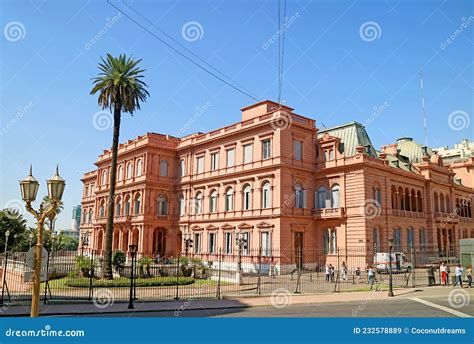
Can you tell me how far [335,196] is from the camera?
128ft

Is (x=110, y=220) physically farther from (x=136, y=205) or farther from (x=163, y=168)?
(x=136, y=205)

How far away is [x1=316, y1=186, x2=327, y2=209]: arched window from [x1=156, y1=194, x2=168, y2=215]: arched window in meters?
20.5

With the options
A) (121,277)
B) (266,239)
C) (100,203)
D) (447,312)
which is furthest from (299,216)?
(100,203)

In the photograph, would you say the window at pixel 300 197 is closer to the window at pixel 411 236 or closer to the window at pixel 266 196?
the window at pixel 266 196

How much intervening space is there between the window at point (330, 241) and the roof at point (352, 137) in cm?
→ 822

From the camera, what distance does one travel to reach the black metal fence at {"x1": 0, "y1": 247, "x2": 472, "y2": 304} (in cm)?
2362

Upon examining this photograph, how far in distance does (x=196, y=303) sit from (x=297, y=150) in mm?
23120

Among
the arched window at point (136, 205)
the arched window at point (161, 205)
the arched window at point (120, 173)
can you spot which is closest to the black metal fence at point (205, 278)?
the arched window at point (161, 205)

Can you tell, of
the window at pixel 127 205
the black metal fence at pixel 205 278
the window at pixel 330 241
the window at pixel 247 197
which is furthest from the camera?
the window at pixel 127 205

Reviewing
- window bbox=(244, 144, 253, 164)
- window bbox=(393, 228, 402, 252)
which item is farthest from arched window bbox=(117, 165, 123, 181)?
window bbox=(393, 228, 402, 252)

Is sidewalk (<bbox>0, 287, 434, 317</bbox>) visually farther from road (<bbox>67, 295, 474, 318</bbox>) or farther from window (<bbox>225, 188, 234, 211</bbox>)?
window (<bbox>225, 188, 234, 211</bbox>)

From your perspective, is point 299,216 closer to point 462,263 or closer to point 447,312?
point 462,263

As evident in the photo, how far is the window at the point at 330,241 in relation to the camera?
38.4 m

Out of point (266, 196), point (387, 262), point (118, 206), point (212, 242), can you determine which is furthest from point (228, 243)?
point (118, 206)
